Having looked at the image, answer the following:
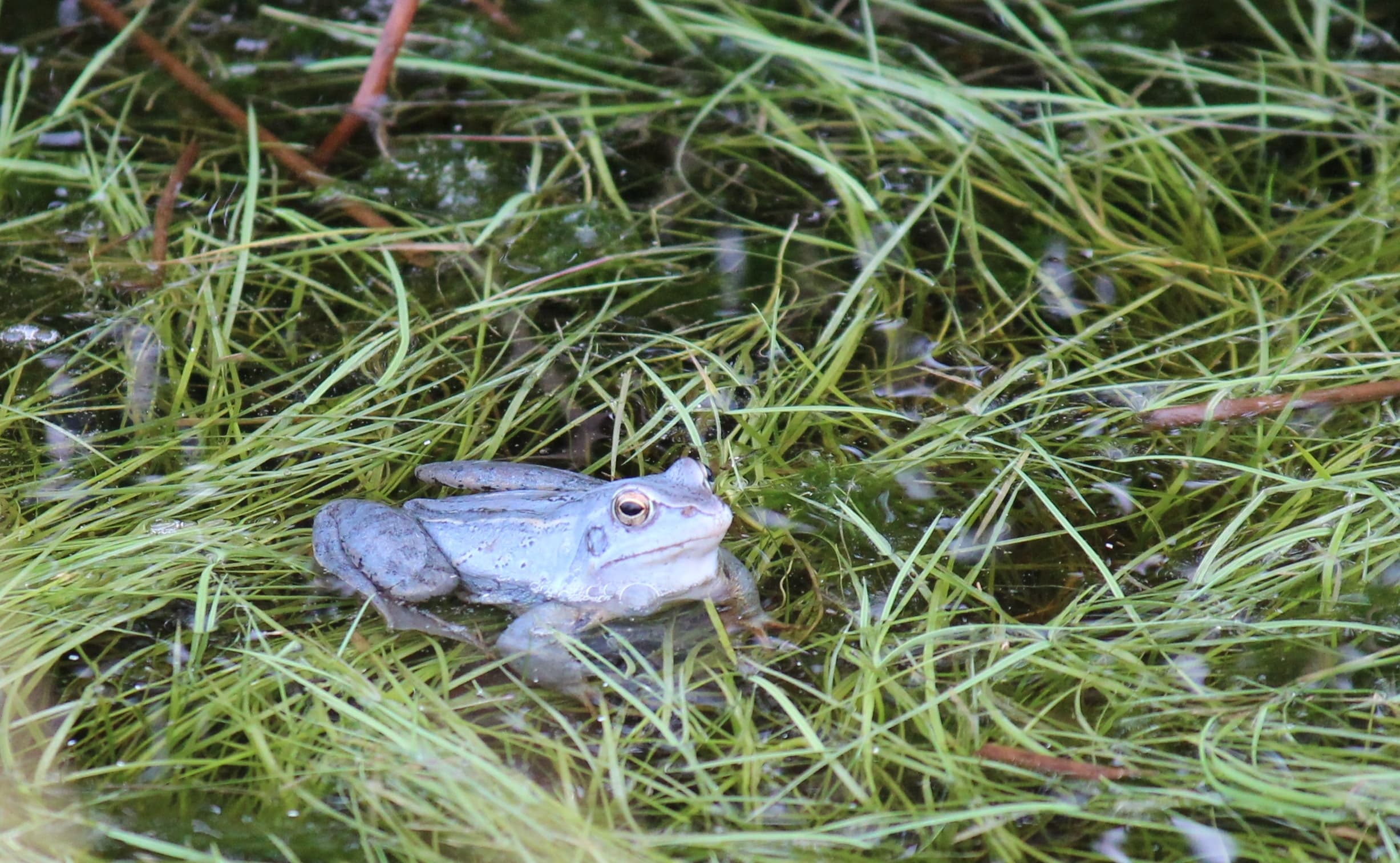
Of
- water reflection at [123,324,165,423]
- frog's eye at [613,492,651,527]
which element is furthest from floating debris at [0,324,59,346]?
frog's eye at [613,492,651,527]

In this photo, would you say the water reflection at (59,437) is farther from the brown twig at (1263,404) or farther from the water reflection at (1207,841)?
the brown twig at (1263,404)

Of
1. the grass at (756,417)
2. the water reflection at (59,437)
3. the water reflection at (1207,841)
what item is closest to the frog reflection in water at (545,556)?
the grass at (756,417)

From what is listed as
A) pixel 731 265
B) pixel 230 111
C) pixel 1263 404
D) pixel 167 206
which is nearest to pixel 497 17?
pixel 230 111

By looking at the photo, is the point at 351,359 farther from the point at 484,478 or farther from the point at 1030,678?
the point at 1030,678

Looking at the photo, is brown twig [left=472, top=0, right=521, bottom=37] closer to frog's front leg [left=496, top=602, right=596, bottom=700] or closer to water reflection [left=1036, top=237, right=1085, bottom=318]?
water reflection [left=1036, top=237, right=1085, bottom=318]

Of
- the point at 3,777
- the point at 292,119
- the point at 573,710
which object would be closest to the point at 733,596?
the point at 573,710

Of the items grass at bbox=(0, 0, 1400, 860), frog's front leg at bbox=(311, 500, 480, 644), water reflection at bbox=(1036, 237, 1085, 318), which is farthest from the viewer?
water reflection at bbox=(1036, 237, 1085, 318)

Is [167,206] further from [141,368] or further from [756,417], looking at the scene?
[756,417]
